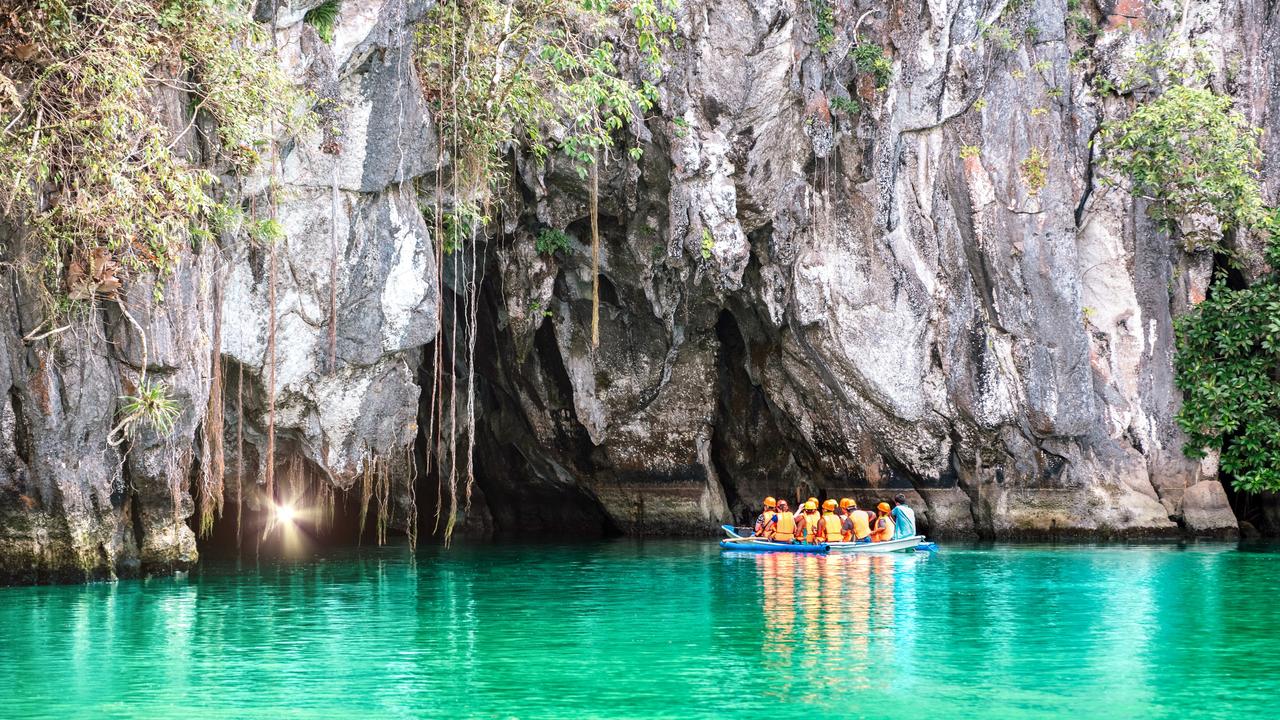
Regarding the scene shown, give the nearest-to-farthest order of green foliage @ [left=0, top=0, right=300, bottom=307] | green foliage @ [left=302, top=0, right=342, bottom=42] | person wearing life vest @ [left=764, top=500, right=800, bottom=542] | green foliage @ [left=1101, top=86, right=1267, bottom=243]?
green foliage @ [left=0, top=0, right=300, bottom=307], green foliage @ [left=302, top=0, right=342, bottom=42], person wearing life vest @ [left=764, top=500, right=800, bottom=542], green foliage @ [left=1101, top=86, right=1267, bottom=243]

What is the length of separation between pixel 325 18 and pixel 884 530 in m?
10.8

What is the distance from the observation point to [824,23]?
21.1 metres

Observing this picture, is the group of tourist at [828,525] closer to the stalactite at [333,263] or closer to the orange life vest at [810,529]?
the orange life vest at [810,529]

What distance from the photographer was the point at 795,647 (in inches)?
396

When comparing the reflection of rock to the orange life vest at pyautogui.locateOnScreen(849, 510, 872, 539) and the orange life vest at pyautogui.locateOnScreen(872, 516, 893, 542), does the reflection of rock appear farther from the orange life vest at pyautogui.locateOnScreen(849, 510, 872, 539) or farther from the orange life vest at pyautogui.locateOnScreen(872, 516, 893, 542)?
the orange life vest at pyautogui.locateOnScreen(849, 510, 872, 539)

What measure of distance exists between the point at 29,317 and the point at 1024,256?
15.1m

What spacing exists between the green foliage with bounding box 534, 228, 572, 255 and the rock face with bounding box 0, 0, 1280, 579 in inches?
8.4

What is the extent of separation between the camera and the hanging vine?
17016 millimetres

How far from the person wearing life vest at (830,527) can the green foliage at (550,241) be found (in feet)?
18.8

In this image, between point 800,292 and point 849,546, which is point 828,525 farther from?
point 800,292

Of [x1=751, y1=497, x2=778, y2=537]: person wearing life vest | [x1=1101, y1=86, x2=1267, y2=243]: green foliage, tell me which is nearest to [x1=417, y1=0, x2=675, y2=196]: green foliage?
[x1=751, y1=497, x2=778, y2=537]: person wearing life vest

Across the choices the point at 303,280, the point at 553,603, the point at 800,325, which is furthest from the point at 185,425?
the point at 800,325

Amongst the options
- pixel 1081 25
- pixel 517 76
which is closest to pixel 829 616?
pixel 517 76

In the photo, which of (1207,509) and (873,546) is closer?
(873,546)
